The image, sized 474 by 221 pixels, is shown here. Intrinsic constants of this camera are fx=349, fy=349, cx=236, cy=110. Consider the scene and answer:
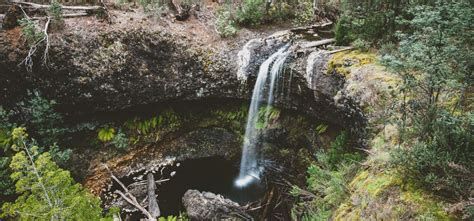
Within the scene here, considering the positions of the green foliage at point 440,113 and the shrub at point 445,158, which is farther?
the green foliage at point 440,113

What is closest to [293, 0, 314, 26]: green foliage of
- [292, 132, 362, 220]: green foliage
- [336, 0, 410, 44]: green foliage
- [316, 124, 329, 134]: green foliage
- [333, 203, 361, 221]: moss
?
[336, 0, 410, 44]: green foliage

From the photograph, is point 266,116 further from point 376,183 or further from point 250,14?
point 376,183

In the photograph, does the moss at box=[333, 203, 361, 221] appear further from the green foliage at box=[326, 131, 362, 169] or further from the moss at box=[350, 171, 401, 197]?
the green foliage at box=[326, 131, 362, 169]

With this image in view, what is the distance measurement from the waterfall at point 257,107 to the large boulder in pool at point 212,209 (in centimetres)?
217

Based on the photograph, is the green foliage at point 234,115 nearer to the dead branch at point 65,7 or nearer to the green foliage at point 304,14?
the green foliage at point 304,14

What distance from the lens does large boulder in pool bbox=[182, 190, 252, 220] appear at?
27.3 feet

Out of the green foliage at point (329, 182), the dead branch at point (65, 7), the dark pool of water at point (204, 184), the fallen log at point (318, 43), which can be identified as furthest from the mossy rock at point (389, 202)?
the dead branch at point (65, 7)

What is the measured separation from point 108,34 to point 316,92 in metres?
5.80

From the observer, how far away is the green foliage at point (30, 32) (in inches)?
Answer: 343

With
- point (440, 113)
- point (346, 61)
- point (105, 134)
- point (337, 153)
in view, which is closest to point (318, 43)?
point (346, 61)

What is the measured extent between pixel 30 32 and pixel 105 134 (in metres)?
3.48

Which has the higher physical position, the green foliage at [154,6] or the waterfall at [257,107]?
the green foliage at [154,6]

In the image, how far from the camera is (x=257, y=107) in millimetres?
10508

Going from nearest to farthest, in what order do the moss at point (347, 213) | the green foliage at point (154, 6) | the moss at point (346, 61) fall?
the moss at point (347, 213)
the moss at point (346, 61)
the green foliage at point (154, 6)
